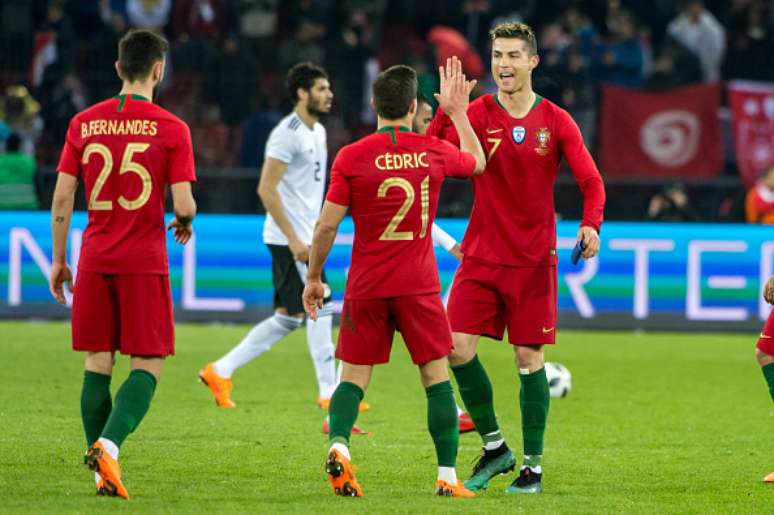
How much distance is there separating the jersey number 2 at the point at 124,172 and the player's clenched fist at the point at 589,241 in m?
2.10

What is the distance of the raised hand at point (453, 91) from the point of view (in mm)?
7312

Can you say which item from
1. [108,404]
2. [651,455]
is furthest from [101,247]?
[651,455]

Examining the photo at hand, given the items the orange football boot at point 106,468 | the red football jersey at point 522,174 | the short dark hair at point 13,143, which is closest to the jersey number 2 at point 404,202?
the red football jersey at point 522,174

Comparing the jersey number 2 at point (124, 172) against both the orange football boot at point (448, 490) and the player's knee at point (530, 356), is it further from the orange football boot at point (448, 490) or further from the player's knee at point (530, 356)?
the player's knee at point (530, 356)

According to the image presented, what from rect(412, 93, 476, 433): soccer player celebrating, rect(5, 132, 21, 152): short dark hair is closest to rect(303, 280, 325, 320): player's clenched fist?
rect(412, 93, 476, 433): soccer player celebrating

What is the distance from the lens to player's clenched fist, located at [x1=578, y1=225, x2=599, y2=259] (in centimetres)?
740

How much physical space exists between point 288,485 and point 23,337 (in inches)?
307

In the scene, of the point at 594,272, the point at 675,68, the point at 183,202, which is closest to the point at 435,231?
the point at 183,202

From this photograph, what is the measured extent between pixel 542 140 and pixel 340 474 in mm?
2015

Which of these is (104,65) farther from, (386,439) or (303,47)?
(386,439)

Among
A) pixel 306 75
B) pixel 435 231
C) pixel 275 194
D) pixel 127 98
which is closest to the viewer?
pixel 127 98

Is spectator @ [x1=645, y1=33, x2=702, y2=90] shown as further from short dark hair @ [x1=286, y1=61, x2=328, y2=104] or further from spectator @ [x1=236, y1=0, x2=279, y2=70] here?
short dark hair @ [x1=286, y1=61, x2=328, y2=104]

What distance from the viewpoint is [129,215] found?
7.16 m

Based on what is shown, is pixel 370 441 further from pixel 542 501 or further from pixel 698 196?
pixel 698 196
